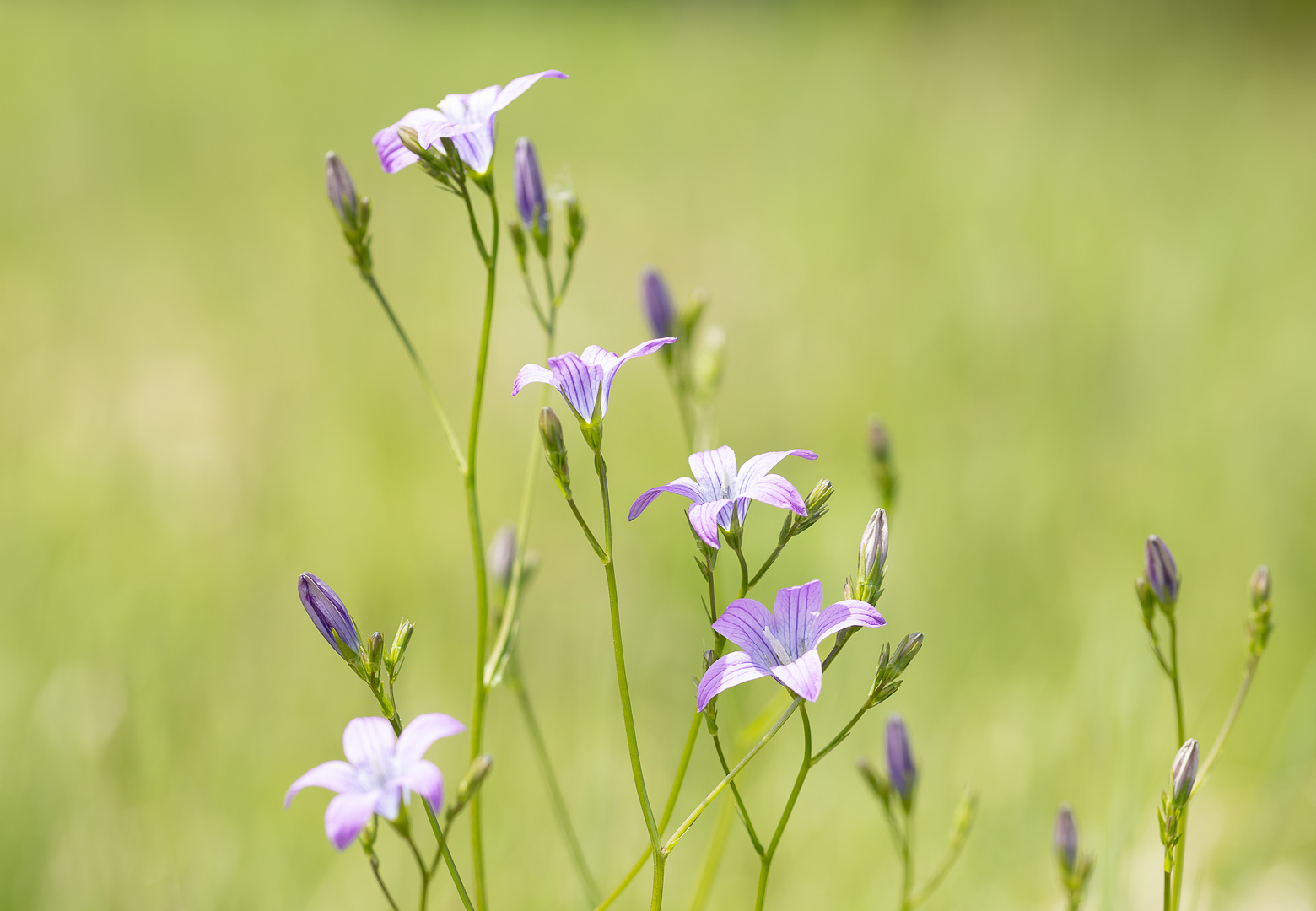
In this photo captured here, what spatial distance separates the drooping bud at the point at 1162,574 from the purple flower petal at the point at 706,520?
32.3 inches

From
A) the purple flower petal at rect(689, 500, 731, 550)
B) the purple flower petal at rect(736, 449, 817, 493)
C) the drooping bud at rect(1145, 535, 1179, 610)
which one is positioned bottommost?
the drooping bud at rect(1145, 535, 1179, 610)

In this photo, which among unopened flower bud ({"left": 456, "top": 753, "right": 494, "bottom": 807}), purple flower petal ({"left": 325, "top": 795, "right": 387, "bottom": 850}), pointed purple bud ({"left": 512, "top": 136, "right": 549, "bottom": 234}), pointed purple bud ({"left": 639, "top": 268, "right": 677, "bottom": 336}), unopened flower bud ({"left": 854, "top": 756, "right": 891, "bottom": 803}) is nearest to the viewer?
purple flower petal ({"left": 325, "top": 795, "right": 387, "bottom": 850})

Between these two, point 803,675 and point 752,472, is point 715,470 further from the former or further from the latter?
point 803,675

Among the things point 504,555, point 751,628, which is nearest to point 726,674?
point 751,628

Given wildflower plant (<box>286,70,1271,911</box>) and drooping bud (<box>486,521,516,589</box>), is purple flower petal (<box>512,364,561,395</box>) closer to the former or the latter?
wildflower plant (<box>286,70,1271,911</box>)

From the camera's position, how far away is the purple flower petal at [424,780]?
3.05 feet

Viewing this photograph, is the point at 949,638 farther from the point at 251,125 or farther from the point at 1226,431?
the point at 251,125

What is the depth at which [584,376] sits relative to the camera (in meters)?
1.23

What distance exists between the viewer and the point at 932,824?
2.68 meters

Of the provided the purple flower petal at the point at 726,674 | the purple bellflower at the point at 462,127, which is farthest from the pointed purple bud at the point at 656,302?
the purple flower petal at the point at 726,674

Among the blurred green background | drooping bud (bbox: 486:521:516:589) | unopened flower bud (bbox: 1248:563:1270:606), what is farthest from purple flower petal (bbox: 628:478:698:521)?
the blurred green background

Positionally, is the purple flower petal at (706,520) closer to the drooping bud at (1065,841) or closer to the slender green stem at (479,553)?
the slender green stem at (479,553)

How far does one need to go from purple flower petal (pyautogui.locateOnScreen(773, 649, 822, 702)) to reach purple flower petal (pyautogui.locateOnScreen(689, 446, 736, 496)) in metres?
0.24

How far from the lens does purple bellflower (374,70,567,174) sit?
1.28 m
